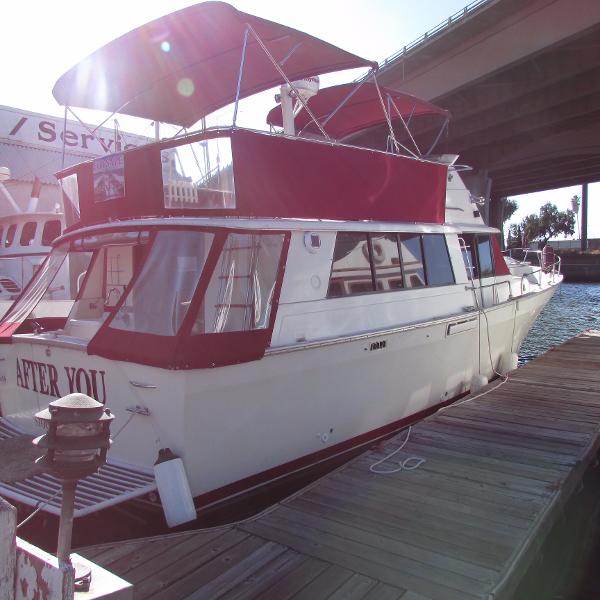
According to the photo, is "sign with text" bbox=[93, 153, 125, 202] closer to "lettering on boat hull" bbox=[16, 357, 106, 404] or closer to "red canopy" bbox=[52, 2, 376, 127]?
"red canopy" bbox=[52, 2, 376, 127]

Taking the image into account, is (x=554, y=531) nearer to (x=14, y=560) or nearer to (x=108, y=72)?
(x=14, y=560)

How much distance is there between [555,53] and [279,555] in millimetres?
20107

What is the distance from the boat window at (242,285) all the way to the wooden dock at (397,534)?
1470 mm

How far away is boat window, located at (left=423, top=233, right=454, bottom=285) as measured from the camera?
6777 mm

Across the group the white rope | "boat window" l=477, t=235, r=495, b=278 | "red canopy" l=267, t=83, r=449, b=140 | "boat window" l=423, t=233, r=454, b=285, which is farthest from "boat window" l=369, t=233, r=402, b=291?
"red canopy" l=267, t=83, r=449, b=140

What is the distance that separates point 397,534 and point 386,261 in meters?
3.12

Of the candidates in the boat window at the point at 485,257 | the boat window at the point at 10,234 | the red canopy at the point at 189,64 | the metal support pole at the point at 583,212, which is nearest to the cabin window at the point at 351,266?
the red canopy at the point at 189,64

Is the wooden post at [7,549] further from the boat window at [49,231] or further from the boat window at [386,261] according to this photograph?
the boat window at [49,231]

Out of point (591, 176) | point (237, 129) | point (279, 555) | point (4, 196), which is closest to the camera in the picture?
point (279, 555)

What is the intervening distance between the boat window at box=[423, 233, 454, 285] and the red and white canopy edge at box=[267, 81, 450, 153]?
2308 millimetres

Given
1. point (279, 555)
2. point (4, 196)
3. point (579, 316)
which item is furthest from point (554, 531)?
point (579, 316)

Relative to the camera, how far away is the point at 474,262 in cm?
795

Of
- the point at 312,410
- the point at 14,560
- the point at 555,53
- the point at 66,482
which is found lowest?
the point at 312,410

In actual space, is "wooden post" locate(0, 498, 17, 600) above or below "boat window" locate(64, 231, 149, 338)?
below
